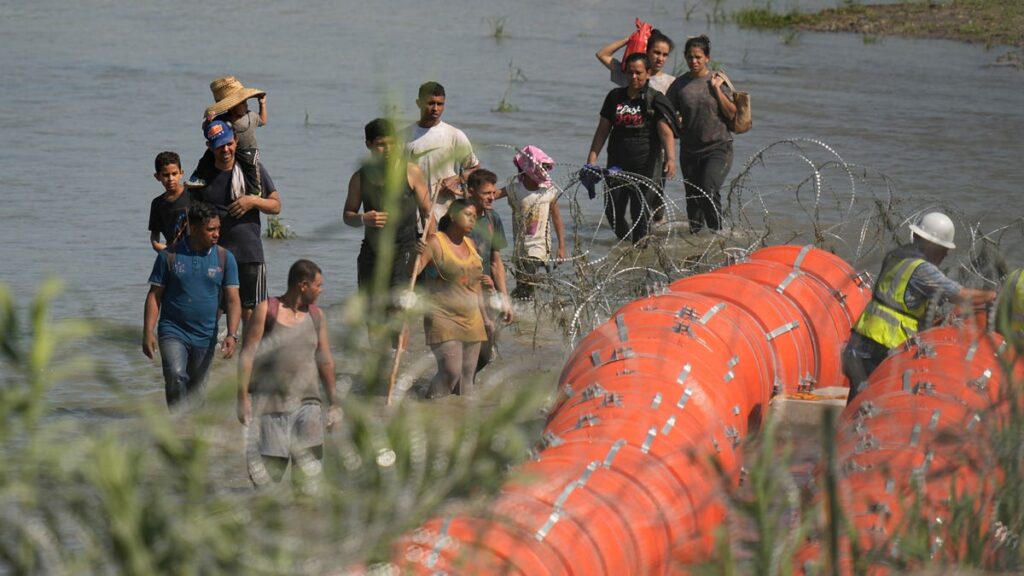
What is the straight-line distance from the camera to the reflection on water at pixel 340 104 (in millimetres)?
14891

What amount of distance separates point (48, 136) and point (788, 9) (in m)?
22.4

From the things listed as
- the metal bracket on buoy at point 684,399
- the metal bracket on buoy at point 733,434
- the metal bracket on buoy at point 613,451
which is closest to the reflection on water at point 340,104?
the metal bracket on buoy at point 733,434

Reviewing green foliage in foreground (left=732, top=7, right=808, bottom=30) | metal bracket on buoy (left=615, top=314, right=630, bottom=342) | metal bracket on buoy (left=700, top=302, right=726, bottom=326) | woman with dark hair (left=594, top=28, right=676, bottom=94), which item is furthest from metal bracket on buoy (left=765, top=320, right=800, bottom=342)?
green foliage in foreground (left=732, top=7, right=808, bottom=30)

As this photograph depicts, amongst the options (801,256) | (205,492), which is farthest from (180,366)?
(205,492)

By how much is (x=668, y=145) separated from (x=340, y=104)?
10748 millimetres

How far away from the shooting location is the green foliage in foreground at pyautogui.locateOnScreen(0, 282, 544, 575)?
9.44ft

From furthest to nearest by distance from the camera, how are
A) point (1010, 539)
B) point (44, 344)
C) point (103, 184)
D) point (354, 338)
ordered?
point (103, 184)
point (1010, 539)
point (354, 338)
point (44, 344)

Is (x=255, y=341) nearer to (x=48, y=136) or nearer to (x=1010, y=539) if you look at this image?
(x=1010, y=539)

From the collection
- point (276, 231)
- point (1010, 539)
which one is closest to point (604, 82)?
point (276, 231)

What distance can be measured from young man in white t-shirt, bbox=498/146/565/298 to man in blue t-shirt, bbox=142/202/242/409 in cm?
317

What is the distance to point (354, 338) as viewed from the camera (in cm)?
318

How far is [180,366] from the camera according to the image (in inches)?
336

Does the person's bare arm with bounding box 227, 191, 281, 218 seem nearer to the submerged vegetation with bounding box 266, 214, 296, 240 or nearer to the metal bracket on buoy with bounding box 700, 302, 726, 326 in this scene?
the metal bracket on buoy with bounding box 700, 302, 726, 326

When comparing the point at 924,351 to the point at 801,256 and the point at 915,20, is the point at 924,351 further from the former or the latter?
the point at 915,20
